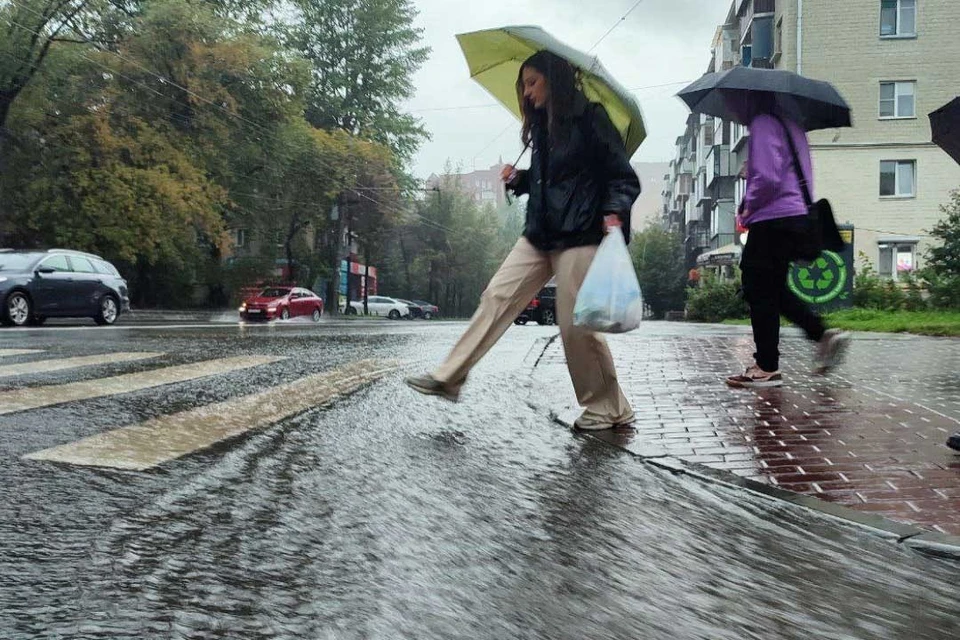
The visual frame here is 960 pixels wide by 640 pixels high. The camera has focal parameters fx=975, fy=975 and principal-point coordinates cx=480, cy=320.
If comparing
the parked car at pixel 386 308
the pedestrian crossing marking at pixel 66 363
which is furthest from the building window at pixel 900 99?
the pedestrian crossing marking at pixel 66 363

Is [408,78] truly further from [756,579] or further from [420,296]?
[756,579]

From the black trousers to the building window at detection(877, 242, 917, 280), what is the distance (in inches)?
1254

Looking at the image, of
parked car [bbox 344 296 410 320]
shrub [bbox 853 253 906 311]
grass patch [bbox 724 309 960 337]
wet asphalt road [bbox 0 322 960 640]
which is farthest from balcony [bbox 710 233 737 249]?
wet asphalt road [bbox 0 322 960 640]

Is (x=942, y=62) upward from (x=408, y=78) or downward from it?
downward

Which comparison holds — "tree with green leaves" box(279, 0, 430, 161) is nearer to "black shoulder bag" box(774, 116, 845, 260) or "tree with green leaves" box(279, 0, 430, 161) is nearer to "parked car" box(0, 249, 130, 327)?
"parked car" box(0, 249, 130, 327)

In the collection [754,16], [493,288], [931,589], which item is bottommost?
[931,589]

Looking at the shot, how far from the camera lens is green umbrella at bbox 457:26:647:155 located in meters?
4.72

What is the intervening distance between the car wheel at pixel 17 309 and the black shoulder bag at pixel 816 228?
1439cm

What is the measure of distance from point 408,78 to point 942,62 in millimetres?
28298

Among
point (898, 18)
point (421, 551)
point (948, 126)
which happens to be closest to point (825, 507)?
point (421, 551)

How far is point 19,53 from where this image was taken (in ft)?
98.5

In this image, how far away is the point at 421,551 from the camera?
102 inches

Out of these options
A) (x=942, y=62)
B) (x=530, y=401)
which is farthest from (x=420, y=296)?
(x=530, y=401)

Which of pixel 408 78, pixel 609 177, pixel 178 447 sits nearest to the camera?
pixel 178 447
